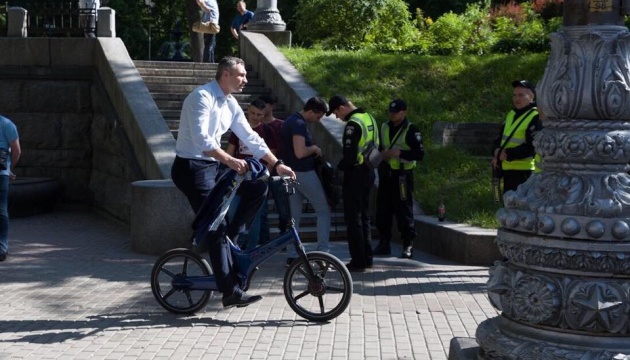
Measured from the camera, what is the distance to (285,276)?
25.5 feet

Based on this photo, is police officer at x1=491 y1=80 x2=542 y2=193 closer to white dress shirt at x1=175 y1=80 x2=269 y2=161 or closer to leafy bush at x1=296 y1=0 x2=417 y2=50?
white dress shirt at x1=175 y1=80 x2=269 y2=161

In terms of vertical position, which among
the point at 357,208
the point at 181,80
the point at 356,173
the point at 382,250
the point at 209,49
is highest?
the point at 209,49

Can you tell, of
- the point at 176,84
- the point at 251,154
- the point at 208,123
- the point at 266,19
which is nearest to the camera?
the point at 208,123

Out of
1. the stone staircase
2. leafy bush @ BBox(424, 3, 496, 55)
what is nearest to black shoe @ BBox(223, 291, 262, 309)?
the stone staircase

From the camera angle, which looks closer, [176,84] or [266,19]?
[176,84]

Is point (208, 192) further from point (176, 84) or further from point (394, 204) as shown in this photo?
point (176, 84)

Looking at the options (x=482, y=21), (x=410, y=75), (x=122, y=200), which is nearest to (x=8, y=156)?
(x=122, y=200)

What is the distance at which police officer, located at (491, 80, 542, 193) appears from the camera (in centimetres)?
933

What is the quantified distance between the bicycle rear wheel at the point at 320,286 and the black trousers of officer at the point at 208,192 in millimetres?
430

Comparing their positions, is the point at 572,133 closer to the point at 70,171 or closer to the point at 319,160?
the point at 319,160

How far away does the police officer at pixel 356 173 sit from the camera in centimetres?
965

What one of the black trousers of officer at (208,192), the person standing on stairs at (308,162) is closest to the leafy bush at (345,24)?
the person standing on stairs at (308,162)

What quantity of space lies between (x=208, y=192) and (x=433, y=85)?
10162 mm

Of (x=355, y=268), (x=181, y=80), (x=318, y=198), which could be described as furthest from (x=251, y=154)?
(x=181, y=80)
